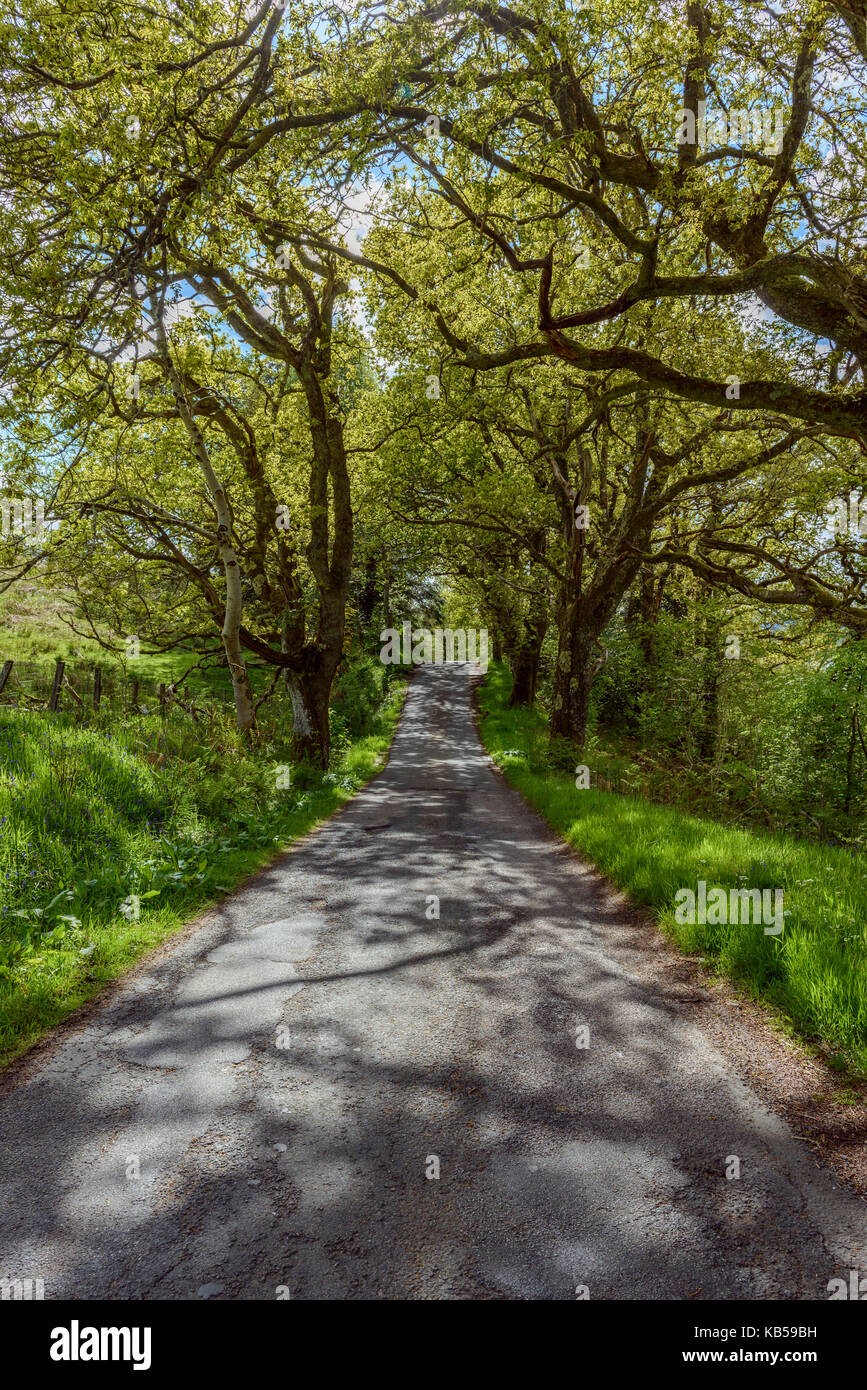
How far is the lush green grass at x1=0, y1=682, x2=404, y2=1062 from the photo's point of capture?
A: 508 centimetres

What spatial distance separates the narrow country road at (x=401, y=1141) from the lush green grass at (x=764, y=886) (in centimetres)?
66

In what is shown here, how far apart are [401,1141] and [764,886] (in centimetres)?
418

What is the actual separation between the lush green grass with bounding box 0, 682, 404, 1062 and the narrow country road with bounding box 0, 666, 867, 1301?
0.45 metres

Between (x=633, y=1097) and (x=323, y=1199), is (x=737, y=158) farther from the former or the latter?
(x=323, y=1199)

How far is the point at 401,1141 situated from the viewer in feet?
11.3

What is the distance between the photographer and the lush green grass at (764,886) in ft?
14.3

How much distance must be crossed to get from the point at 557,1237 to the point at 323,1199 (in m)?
1.00
